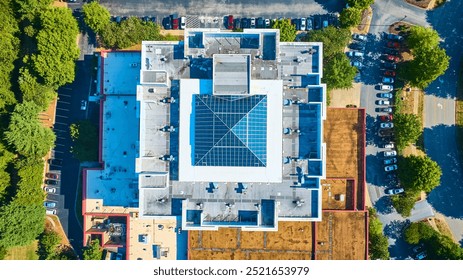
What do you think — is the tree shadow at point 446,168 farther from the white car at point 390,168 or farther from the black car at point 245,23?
the black car at point 245,23

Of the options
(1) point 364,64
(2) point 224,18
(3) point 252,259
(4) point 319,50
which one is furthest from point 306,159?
(2) point 224,18

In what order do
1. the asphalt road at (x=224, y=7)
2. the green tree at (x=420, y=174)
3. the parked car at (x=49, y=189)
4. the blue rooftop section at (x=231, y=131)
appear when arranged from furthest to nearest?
1. the asphalt road at (x=224, y=7)
2. the parked car at (x=49, y=189)
3. the green tree at (x=420, y=174)
4. the blue rooftop section at (x=231, y=131)

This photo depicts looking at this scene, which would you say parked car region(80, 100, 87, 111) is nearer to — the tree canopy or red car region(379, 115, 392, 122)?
red car region(379, 115, 392, 122)

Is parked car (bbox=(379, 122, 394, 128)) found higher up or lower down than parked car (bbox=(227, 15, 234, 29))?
lower down

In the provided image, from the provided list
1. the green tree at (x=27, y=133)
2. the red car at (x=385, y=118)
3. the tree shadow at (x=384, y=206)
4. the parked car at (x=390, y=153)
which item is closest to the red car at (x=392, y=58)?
the red car at (x=385, y=118)

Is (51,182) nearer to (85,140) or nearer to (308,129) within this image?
(85,140)

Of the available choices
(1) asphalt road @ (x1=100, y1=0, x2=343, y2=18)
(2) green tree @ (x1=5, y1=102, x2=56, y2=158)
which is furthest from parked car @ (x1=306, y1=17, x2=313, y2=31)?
(2) green tree @ (x1=5, y1=102, x2=56, y2=158)

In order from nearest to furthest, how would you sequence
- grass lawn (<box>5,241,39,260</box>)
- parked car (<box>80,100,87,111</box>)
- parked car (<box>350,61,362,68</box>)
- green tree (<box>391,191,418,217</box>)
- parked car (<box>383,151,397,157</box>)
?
1. green tree (<box>391,191,418,217</box>)
2. parked car (<box>383,151,397,157</box>)
3. parked car (<box>350,61,362,68</box>)
4. parked car (<box>80,100,87,111</box>)
5. grass lawn (<box>5,241,39,260</box>)
